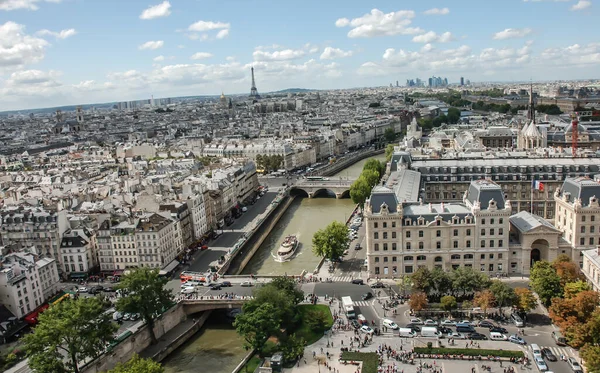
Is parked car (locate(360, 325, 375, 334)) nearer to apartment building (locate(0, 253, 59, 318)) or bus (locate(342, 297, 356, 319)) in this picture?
bus (locate(342, 297, 356, 319))

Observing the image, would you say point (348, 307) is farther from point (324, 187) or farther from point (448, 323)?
point (324, 187)

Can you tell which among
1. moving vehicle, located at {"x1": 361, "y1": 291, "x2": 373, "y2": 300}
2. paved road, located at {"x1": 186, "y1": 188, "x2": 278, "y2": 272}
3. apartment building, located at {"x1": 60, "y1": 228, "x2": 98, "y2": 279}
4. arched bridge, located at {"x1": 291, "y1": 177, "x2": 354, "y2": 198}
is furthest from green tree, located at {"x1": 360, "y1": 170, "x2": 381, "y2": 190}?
apartment building, located at {"x1": 60, "y1": 228, "x2": 98, "y2": 279}

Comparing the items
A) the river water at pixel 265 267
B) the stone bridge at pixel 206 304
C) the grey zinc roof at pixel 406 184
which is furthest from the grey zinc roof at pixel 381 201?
the stone bridge at pixel 206 304

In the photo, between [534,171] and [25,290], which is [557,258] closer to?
[534,171]

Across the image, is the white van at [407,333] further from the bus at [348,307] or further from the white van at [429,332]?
the bus at [348,307]

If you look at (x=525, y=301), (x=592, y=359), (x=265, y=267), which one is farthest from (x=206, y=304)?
(x=592, y=359)
